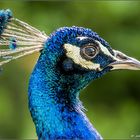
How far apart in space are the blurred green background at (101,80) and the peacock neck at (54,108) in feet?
7.29

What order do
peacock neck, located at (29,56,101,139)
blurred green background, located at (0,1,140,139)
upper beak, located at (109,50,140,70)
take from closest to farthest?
1. peacock neck, located at (29,56,101,139)
2. upper beak, located at (109,50,140,70)
3. blurred green background, located at (0,1,140,139)

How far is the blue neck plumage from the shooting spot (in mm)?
2293

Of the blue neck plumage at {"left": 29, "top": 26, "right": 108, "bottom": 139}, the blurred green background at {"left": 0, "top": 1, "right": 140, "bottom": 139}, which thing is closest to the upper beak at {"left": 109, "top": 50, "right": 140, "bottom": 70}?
the blue neck plumage at {"left": 29, "top": 26, "right": 108, "bottom": 139}

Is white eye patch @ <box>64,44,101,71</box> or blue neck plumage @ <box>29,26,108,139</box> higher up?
white eye patch @ <box>64,44,101,71</box>

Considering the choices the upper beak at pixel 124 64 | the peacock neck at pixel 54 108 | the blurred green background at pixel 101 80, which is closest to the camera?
the peacock neck at pixel 54 108

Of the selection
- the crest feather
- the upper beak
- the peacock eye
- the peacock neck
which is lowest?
the peacock neck

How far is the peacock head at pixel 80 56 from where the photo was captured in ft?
7.67

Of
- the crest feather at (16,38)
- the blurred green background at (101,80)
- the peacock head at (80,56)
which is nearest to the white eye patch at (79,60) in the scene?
the peacock head at (80,56)

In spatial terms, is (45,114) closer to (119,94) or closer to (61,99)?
(61,99)

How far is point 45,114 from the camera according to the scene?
90.9 inches

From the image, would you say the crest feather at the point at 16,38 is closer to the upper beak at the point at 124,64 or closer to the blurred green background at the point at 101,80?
the upper beak at the point at 124,64

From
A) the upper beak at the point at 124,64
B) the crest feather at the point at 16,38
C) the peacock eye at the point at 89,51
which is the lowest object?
the upper beak at the point at 124,64

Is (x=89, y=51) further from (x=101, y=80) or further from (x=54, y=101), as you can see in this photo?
(x=101, y=80)

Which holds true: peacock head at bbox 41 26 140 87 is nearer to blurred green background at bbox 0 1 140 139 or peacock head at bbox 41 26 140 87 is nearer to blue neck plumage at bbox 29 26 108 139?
blue neck plumage at bbox 29 26 108 139
